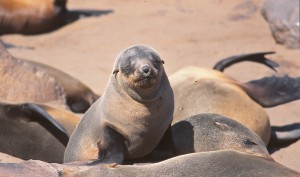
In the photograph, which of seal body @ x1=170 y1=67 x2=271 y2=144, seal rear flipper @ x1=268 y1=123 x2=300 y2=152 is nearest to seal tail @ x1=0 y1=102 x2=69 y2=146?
seal body @ x1=170 y1=67 x2=271 y2=144

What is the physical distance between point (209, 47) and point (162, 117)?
3786 millimetres

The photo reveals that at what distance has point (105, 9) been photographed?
10000mm

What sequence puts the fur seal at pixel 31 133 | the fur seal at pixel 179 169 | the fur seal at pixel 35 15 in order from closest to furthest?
the fur seal at pixel 179 169 < the fur seal at pixel 31 133 < the fur seal at pixel 35 15

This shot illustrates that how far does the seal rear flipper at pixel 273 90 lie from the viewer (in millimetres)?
6172

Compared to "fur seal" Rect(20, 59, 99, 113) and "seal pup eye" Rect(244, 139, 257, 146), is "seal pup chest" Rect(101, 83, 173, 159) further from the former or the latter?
"fur seal" Rect(20, 59, 99, 113)

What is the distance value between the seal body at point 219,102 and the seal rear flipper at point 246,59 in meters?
0.75

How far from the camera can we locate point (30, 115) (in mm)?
5621

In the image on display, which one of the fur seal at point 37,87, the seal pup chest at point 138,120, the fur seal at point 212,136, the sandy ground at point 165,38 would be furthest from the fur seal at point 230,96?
the seal pup chest at point 138,120

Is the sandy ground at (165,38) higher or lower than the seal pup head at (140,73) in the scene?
lower

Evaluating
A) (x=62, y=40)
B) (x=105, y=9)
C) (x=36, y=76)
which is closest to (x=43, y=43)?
(x=62, y=40)

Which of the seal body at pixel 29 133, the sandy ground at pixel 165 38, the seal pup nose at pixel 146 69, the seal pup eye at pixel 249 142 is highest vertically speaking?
the seal pup nose at pixel 146 69

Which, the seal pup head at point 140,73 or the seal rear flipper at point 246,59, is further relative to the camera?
the seal rear flipper at point 246,59

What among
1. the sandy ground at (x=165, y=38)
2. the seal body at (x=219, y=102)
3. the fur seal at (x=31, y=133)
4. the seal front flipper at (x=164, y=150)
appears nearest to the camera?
the seal front flipper at (x=164, y=150)

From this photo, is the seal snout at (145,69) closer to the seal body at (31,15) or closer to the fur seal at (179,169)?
the fur seal at (179,169)
